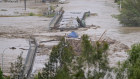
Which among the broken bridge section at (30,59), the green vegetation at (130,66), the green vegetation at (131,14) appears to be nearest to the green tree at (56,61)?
the green vegetation at (130,66)

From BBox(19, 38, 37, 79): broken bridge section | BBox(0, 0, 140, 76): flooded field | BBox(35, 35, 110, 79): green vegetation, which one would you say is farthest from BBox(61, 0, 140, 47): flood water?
BBox(35, 35, 110, 79): green vegetation

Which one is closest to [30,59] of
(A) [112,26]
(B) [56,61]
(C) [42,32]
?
(B) [56,61]

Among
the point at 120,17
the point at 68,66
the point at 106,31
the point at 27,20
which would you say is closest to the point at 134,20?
the point at 120,17

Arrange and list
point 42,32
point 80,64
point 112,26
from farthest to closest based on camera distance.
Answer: point 112,26 < point 42,32 < point 80,64

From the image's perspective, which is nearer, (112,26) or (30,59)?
(30,59)

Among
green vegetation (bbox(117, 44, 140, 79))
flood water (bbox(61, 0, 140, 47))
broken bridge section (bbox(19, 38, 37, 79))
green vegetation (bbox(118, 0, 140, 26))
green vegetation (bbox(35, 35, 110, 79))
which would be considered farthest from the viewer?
green vegetation (bbox(118, 0, 140, 26))

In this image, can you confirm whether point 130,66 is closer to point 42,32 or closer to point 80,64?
point 80,64

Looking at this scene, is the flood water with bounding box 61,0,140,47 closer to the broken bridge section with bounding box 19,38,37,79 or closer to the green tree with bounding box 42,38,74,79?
Result: the broken bridge section with bounding box 19,38,37,79

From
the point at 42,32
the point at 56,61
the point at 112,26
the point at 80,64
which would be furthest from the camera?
the point at 112,26

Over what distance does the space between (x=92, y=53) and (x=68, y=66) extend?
0.93 meters

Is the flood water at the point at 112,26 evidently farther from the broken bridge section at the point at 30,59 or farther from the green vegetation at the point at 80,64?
the green vegetation at the point at 80,64

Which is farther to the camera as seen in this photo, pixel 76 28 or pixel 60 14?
pixel 60 14

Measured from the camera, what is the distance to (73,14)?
47312mm

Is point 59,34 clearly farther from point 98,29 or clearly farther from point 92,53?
point 92,53
